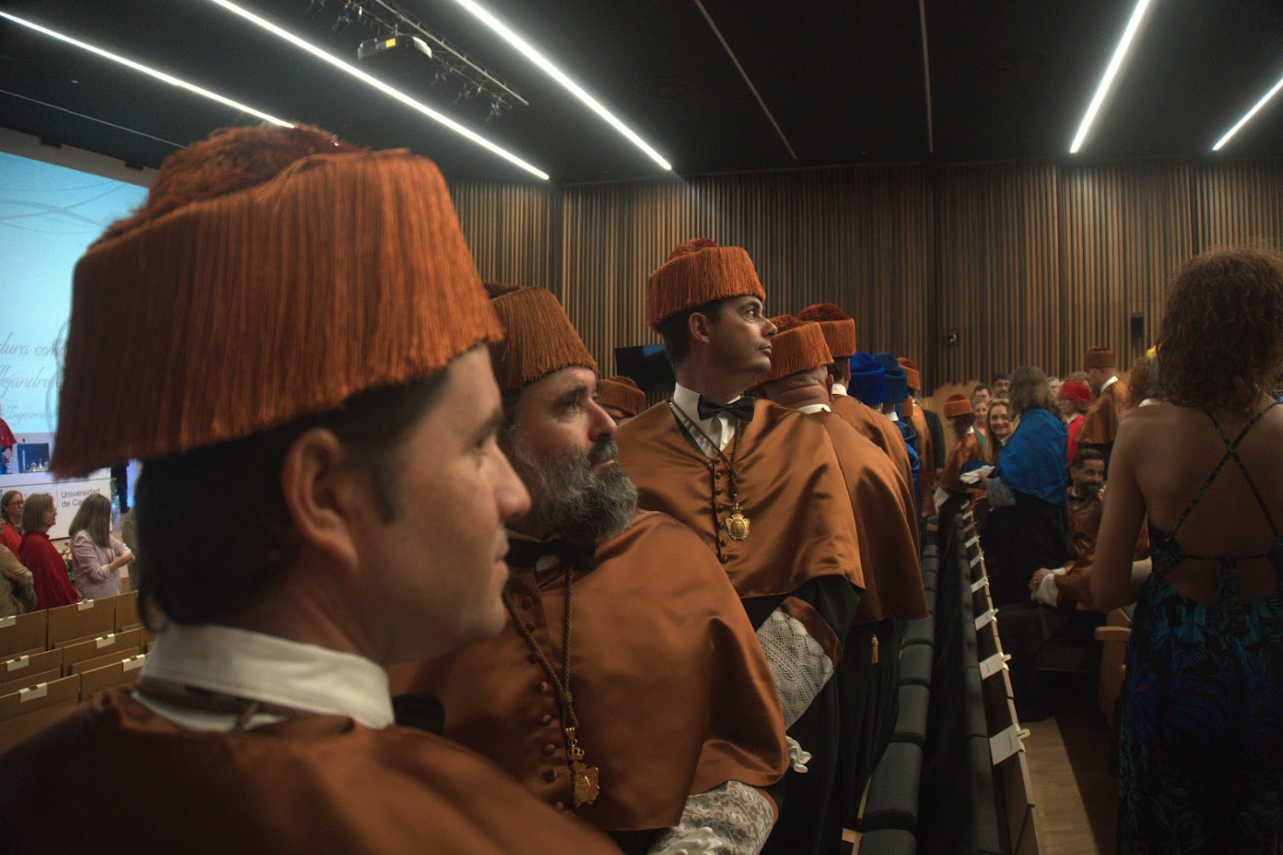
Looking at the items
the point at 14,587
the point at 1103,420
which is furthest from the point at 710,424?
the point at 14,587

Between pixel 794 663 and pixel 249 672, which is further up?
pixel 249 672

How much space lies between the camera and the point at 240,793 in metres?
0.60

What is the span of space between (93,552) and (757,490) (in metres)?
5.62

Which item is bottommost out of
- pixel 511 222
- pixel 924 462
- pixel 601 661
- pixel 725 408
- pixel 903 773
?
pixel 903 773

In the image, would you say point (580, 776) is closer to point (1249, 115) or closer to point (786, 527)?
point (786, 527)

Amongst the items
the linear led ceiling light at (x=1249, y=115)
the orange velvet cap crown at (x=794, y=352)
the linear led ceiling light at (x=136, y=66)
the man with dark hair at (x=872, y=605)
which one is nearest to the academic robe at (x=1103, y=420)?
the orange velvet cap crown at (x=794, y=352)

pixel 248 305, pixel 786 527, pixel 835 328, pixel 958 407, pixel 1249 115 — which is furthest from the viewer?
pixel 1249 115

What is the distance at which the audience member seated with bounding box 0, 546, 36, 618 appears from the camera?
5211 mm

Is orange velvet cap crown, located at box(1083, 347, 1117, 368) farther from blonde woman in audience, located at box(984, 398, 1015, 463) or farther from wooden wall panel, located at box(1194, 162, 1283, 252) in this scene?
wooden wall panel, located at box(1194, 162, 1283, 252)

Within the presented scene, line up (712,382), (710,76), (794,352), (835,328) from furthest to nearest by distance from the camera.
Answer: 1. (710,76)
2. (835,328)
3. (794,352)
4. (712,382)

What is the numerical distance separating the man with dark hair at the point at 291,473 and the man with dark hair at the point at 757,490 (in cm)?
145

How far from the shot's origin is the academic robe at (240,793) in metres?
0.60

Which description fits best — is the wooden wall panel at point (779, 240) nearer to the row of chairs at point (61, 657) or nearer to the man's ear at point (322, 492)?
the row of chairs at point (61, 657)

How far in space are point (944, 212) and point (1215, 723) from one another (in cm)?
1103
